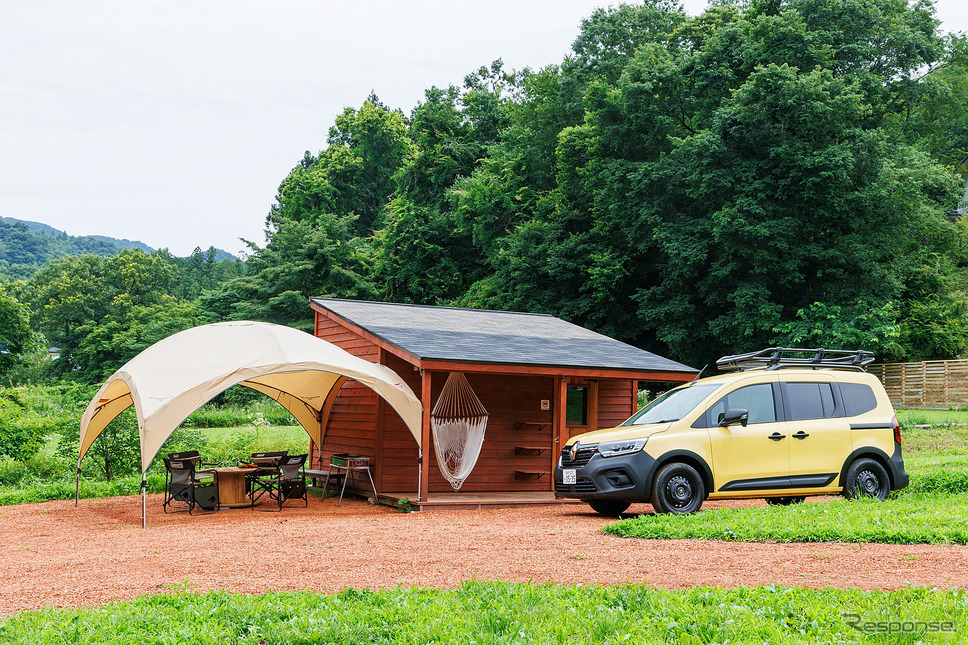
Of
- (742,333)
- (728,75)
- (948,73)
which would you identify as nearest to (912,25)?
(948,73)

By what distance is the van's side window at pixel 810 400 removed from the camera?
1120 centimetres

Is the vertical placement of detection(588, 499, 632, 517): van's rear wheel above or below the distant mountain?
below

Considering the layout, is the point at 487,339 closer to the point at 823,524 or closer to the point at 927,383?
the point at 823,524

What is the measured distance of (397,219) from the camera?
139 ft

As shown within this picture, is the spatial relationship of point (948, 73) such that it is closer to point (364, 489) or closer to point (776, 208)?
point (776, 208)

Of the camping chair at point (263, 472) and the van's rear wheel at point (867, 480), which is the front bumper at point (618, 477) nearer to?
the van's rear wheel at point (867, 480)

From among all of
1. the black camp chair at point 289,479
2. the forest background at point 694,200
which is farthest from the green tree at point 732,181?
the black camp chair at point 289,479

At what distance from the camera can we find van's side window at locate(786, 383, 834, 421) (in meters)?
11.2

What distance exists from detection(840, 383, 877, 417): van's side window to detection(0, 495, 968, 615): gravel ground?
12.3 feet

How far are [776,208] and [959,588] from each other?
79.6 ft

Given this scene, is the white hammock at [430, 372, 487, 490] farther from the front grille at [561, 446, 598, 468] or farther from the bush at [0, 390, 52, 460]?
the bush at [0, 390, 52, 460]

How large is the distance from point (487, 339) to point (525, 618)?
10.2 m
